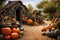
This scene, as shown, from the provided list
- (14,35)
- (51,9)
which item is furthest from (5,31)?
(51,9)

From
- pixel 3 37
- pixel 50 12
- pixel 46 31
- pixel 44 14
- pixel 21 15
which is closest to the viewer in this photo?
pixel 3 37

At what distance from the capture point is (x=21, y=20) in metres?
12.4

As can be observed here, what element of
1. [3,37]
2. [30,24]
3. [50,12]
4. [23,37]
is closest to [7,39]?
[3,37]

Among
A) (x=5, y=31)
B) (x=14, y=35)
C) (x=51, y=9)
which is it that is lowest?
(x=14, y=35)

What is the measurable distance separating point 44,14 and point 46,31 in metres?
8.18

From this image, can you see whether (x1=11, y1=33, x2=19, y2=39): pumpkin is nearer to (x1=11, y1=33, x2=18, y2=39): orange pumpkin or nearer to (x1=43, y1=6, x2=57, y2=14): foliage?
(x1=11, y1=33, x2=18, y2=39): orange pumpkin

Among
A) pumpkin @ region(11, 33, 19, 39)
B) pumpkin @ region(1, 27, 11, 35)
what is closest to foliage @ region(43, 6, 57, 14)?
pumpkin @ region(11, 33, 19, 39)

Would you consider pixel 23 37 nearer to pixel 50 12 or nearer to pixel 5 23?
pixel 5 23

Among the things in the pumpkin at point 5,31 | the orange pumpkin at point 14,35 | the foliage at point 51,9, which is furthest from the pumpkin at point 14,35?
the foliage at point 51,9

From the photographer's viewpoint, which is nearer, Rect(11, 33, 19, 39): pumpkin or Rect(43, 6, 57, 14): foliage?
Rect(11, 33, 19, 39): pumpkin

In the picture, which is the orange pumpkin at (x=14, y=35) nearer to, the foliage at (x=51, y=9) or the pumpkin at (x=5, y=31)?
the pumpkin at (x=5, y=31)

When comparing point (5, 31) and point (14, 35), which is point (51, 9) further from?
point (5, 31)

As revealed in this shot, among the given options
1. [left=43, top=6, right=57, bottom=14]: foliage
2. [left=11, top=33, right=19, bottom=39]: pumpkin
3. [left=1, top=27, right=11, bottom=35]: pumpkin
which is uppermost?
[left=43, top=6, right=57, bottom=14]: foliage

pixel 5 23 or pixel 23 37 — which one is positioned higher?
pixel 5 23
